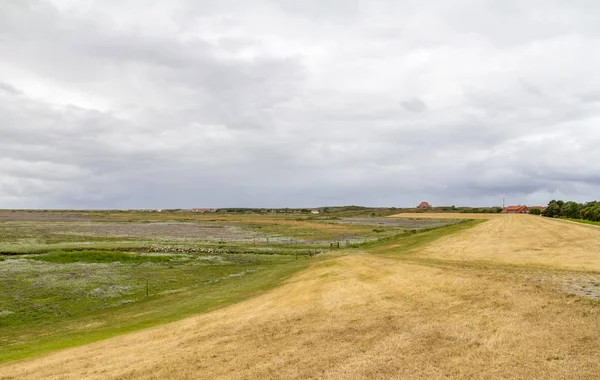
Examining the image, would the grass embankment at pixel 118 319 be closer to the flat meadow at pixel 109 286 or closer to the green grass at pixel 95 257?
the flat meadow at pixel 109 286

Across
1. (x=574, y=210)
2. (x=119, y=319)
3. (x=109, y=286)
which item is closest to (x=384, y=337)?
(x=119, y=319)

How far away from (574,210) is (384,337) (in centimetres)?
16953

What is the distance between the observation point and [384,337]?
17.5m

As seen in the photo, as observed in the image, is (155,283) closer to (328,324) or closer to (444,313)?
(328,324)

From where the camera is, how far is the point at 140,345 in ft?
68.8

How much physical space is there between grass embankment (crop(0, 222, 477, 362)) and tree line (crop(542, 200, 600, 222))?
11995cm

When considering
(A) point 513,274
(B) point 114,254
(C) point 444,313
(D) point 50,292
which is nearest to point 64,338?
(D) point 50,292

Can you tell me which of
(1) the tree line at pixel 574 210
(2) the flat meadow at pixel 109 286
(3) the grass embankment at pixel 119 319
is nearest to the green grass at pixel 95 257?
(2) the flat meadow at pixel 109 286

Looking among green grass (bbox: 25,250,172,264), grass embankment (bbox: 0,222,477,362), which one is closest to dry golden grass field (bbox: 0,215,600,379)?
grass embankment (bbox: 0,222,477,362)

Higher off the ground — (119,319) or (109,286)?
(109,286)

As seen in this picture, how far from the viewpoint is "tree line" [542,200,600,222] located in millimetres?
124938

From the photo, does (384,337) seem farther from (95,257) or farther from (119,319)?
(95,257)

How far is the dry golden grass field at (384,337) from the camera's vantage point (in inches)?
562

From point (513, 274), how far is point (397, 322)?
42.2ft
